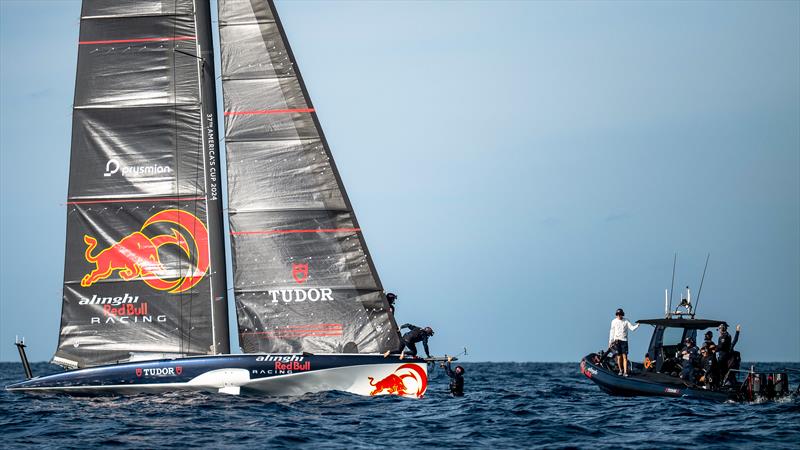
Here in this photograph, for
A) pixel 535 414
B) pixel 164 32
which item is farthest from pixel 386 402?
pixel 164 32

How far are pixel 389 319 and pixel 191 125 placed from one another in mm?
6277

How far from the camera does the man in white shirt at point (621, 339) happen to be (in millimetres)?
31000

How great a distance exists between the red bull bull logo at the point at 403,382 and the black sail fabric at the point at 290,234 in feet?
3.00

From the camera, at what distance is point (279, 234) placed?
2439 centimetres

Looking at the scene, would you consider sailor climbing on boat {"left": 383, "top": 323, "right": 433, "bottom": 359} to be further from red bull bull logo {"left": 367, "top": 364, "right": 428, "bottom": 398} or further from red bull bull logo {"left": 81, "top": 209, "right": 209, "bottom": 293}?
red bull bull logo {"left": 81, "top": 209, "right": 209, "bottom": 293}

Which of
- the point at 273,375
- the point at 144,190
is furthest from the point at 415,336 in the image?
the point at 144,190

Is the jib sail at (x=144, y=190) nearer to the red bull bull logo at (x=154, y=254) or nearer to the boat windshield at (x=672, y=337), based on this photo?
the red bull bull logo at (x=154, y=254)

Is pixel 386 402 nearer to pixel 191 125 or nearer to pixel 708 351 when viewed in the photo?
pixel 191 125

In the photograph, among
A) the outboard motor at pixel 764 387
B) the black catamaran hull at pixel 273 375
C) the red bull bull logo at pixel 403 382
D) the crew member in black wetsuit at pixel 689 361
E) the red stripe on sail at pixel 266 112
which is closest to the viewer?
the black catamaran hull at pixel 273 375

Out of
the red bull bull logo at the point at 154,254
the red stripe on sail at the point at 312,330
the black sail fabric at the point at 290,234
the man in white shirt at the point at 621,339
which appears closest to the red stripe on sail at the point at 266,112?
the black sail fabric at the point at 290,234

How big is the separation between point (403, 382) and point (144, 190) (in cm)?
730

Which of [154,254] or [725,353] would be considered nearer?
[154,254]

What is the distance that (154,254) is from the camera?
25047 millimetres

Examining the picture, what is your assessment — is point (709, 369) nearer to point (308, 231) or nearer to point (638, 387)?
point (638, 387)
